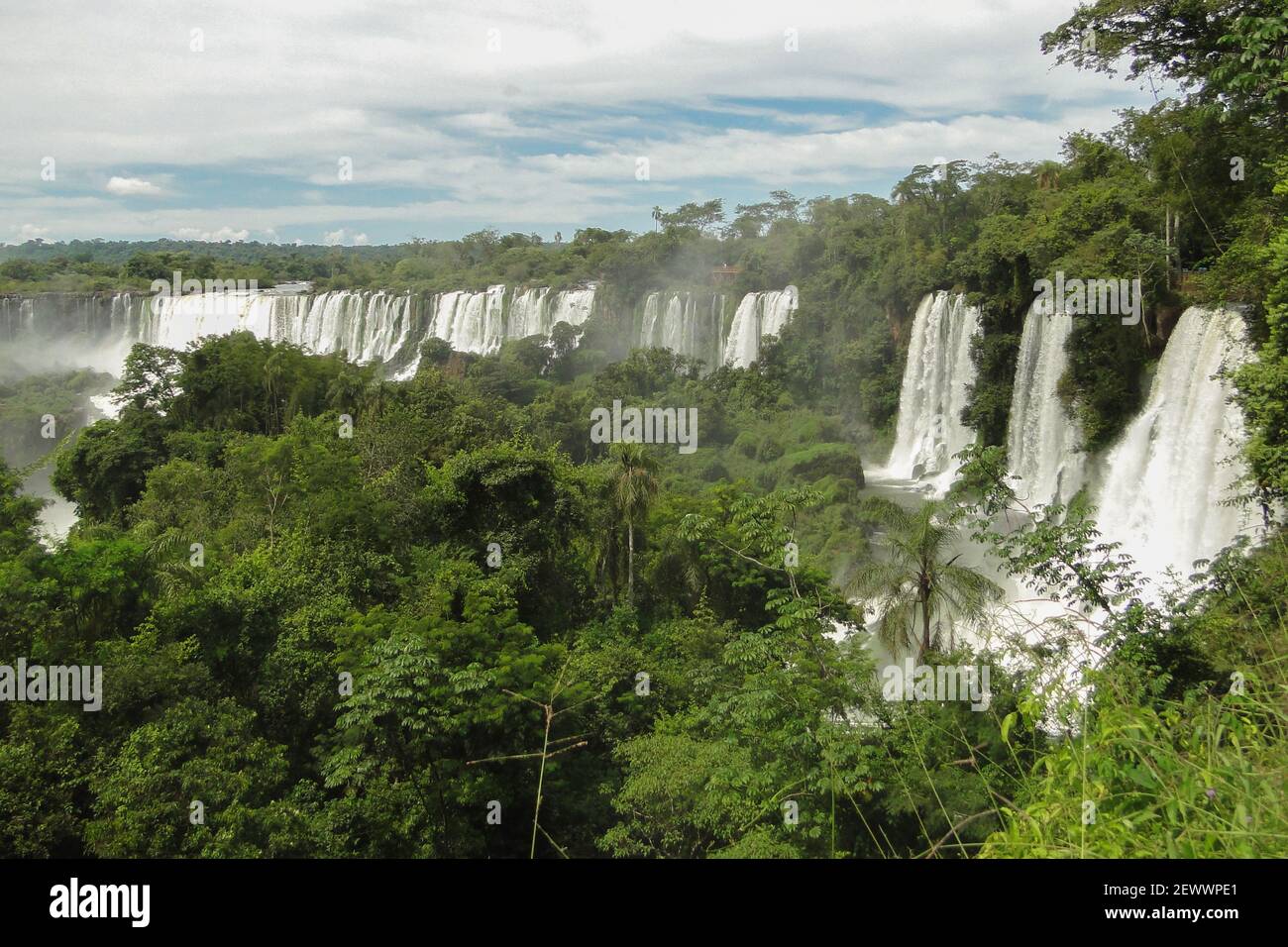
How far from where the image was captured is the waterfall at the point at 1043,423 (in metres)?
20.8

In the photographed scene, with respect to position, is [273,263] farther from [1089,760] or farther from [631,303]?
[1089,760]

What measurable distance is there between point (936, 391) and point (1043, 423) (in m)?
7.24

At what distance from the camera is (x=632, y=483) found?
17.0 metres

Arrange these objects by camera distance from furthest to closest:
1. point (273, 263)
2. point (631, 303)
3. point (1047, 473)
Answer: point (273, 263), point (631, 303), point (1047, 473)

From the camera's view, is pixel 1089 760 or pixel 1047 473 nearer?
pixel 1089 760

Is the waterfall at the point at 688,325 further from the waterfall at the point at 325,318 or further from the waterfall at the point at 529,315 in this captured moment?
the waterfall at the point at 529,315

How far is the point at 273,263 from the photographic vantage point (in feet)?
240

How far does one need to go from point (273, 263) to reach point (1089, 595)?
74.6 metres
